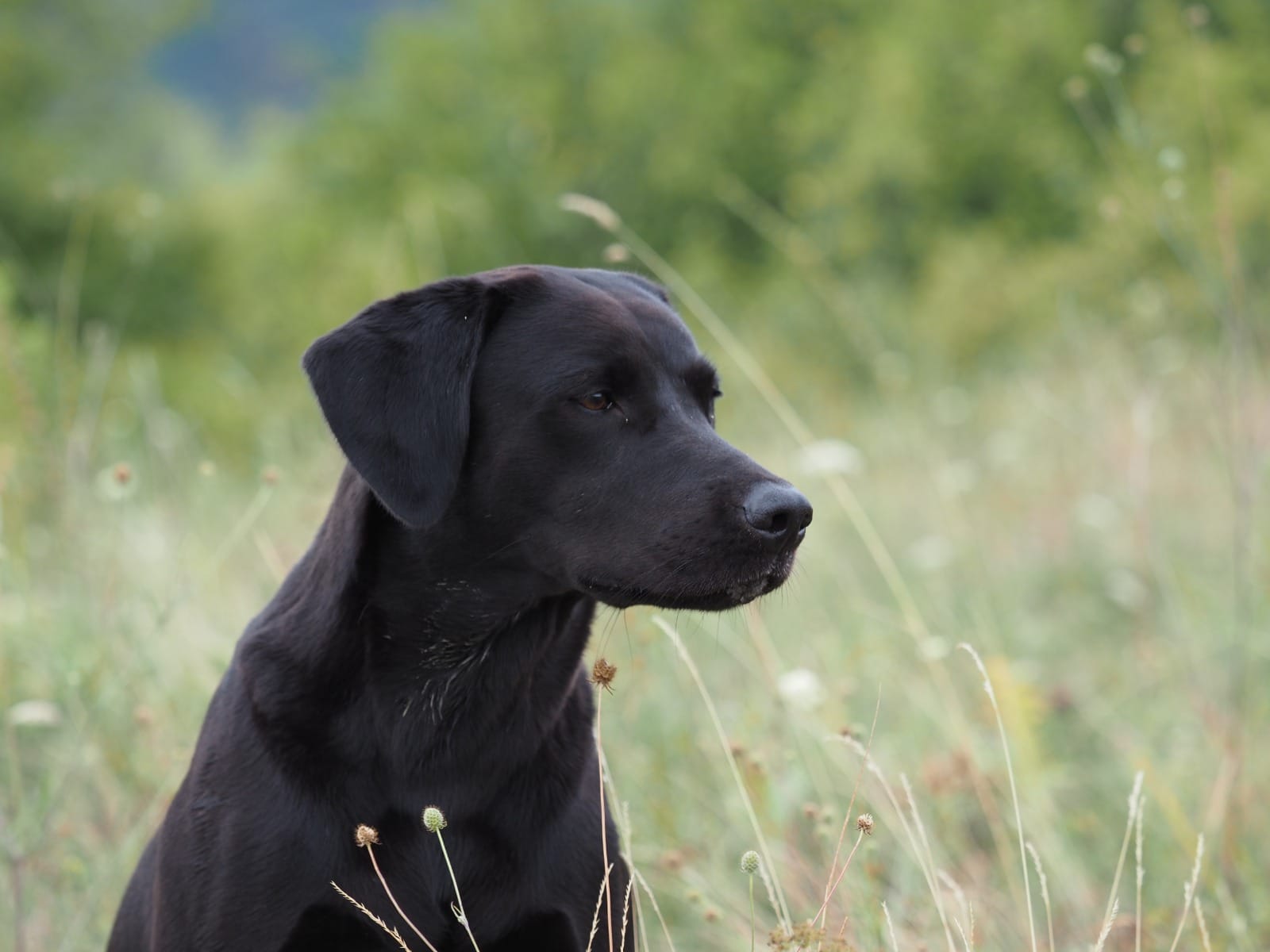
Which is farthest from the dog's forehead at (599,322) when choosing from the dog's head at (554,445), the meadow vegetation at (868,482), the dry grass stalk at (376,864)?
the dry grass stalk at (376,864)

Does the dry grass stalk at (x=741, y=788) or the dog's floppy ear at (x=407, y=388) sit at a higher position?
the dog's floppy ear at (x=407, y=388)

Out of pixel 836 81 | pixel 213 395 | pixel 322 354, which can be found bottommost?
pixel 213 395

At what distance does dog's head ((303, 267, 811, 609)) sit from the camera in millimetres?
2324

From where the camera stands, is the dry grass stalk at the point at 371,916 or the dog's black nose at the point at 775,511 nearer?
the dry grass stalk at the point at 371,916

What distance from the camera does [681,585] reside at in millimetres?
2352

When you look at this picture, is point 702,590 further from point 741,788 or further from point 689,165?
point 689,165

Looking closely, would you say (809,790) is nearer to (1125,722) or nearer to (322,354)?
(1125,722)

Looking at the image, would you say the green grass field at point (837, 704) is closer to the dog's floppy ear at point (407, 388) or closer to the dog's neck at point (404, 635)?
the dog's neck at point (404, 635)

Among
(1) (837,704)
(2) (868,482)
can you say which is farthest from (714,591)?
(2) (868,482)

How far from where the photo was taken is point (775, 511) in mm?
2264

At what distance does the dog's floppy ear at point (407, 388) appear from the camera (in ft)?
7.63

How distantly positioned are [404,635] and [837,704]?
5.53 feet

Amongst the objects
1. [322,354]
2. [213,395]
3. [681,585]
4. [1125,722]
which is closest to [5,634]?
[322,354]

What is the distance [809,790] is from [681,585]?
1.69 metres
